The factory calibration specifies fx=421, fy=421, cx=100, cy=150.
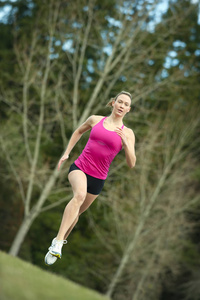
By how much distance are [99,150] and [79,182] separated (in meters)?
0.47

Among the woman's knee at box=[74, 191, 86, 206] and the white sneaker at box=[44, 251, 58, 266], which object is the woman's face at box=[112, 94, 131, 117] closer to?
the woman's knee at box=[74, 191, 86, 206]

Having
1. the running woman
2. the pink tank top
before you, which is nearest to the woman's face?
the running woman

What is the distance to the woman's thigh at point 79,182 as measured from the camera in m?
4.84

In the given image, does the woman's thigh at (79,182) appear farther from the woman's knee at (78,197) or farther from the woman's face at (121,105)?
the woman's face at (121,105)

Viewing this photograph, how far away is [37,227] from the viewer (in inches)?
807

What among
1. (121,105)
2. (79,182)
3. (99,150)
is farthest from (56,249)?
(121,105)

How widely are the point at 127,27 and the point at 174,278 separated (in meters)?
12.9

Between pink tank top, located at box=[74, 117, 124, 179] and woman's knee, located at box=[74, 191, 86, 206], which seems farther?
pink tank top, located at box=[74, 117, 124, 179]

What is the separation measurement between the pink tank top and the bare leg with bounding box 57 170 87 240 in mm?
145

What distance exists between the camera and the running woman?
16.1ft

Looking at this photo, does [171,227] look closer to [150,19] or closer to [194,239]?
[194,239]

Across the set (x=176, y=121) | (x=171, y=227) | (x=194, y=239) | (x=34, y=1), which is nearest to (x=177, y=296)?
(x=194, y=239)

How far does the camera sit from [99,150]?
504 cm

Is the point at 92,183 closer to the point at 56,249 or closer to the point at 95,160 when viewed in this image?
the point at 95,160
